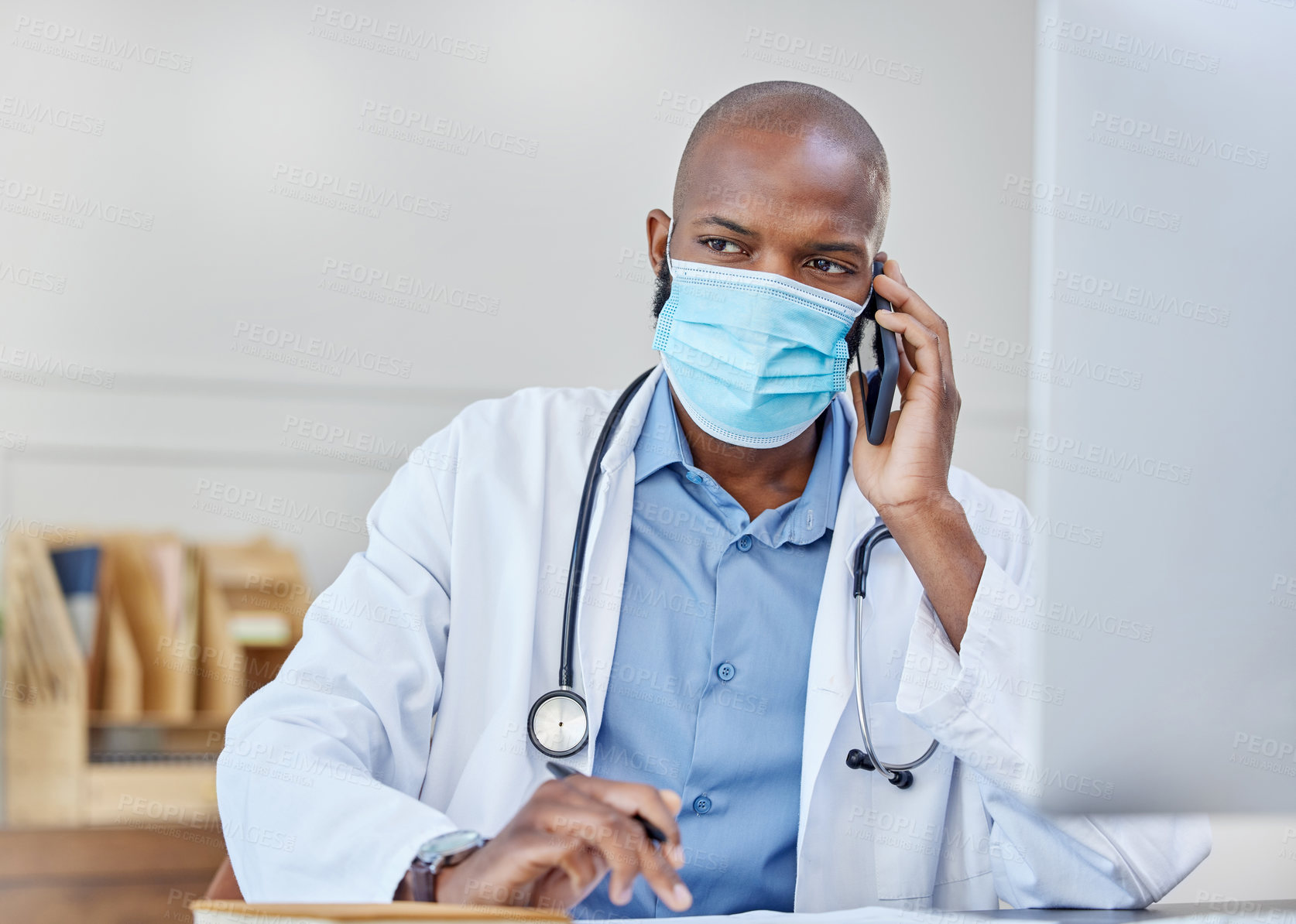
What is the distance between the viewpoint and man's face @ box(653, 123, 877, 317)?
1372 mm

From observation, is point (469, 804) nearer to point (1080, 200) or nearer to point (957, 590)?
point (957, 590)

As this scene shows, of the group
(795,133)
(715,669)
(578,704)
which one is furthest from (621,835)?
(795,133)

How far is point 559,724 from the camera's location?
4.00 ft

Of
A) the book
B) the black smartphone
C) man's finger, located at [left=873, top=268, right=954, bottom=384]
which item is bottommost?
the book

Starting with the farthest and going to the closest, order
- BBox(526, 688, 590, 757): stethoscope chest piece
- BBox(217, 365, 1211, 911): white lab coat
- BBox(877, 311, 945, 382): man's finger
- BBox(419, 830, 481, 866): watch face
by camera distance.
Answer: BBox(877, 311, 945, 382): man's finger, BBox(526, 688, 590, 757): stethoscope chest piece, BBox(217, 365, 1211, 911): white lab coat, BBox(419, 830, 481, 866): watch face

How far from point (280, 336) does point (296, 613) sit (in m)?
0.66

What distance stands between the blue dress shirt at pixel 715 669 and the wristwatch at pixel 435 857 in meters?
0.31

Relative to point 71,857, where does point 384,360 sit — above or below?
above

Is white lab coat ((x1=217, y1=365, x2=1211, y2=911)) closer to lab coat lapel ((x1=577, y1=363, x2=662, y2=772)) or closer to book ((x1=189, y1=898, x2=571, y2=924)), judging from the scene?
lab coat lapel ((x1=577, y1=363, x2=662, y2=772))

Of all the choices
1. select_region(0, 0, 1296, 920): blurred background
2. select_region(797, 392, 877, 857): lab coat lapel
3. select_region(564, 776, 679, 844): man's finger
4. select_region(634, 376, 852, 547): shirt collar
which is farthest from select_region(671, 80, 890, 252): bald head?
select_region(0, 0, 1296, 920): blurred background

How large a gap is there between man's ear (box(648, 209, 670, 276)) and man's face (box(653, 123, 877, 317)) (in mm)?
128

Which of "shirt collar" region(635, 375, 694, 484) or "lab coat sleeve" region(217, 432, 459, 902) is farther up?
"shirt collar" region(635, 375, 694, 484)

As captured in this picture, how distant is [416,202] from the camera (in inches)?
102

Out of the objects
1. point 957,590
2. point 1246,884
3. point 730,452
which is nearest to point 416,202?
point 730,452
